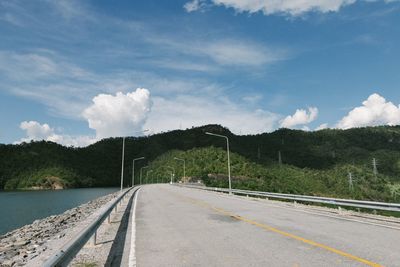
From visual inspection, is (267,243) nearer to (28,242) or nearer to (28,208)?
(28,242)

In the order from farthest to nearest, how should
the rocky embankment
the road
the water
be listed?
the water → the rocky embankment → the road

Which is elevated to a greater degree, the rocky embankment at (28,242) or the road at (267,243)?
the road at (267,243)

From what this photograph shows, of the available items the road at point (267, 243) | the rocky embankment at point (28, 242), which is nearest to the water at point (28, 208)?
the rocky embankment at point (28, 242)

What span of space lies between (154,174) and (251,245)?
16535 cm

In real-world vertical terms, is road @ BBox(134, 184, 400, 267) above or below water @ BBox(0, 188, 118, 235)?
above

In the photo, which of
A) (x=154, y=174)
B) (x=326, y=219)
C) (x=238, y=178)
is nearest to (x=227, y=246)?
(x=326, y=219)

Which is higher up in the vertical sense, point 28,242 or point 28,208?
point 28,242

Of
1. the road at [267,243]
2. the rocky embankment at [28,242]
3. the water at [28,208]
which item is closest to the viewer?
the road at [267,243]

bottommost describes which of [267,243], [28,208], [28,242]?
[28,208]

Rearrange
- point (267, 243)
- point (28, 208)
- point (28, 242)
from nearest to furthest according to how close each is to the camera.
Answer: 1. point (267, 243)
2. point (28, 242)
3. point (28, 208)

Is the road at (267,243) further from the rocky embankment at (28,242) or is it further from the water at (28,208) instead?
the water at (28,208)

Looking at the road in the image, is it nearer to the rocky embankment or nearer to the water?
the rocky embankment

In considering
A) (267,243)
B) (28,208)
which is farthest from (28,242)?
(28,208)

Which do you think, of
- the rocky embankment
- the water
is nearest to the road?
the rocky embankment
